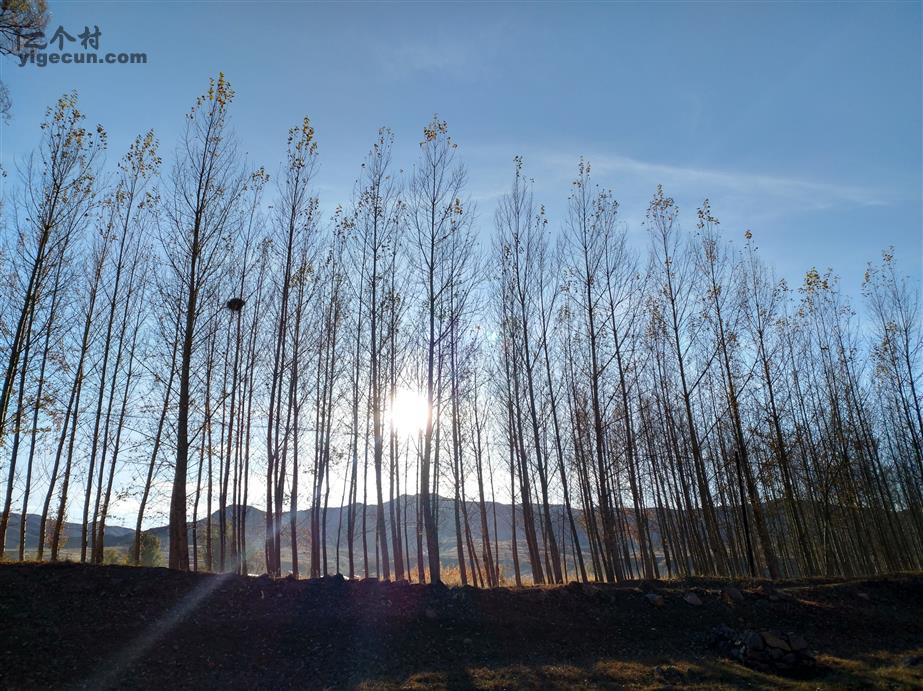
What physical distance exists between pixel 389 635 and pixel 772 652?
256 inches

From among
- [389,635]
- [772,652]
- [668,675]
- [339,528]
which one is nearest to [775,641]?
[772,652]

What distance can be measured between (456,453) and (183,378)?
12.1 metres

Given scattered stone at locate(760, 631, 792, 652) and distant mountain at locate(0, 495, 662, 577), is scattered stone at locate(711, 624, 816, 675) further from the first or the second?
distant mountain at locate(0, 495, 662, 577)

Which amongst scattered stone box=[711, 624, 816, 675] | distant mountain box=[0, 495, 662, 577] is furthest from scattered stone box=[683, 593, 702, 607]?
distant mountain box=[0, 495, 662, 577]

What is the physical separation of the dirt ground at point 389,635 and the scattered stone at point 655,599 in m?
0.09

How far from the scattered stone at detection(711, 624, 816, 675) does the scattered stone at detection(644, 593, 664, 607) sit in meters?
1.88

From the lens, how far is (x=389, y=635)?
9.23m

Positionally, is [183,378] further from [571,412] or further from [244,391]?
[571,412]

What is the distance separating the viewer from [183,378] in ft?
36.3

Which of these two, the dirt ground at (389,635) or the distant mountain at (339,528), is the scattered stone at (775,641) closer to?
the dirt ground at (389,635)

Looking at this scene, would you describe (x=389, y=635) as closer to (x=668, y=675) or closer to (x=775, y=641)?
(x=668, y=675)

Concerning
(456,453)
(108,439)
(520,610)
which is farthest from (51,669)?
(456,453)

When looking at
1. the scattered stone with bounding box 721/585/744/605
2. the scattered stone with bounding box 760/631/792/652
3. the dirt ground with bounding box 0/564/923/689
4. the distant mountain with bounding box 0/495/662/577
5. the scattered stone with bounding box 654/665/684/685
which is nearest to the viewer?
the dirt ground with bounding box 0/564/923/689

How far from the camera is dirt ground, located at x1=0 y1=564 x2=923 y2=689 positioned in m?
7.57
